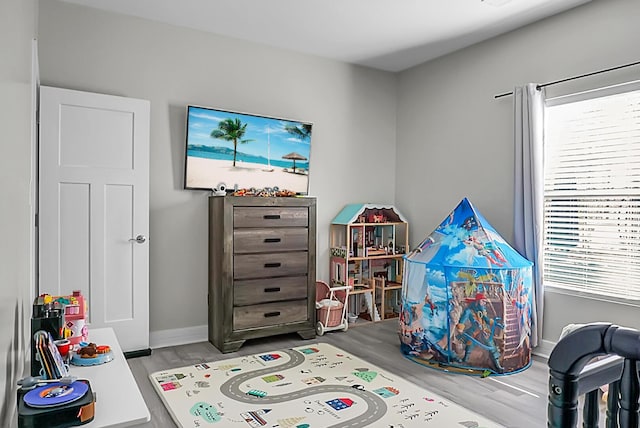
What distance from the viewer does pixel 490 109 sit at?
411cm

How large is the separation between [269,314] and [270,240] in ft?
2.04

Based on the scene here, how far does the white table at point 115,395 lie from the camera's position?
1.24m

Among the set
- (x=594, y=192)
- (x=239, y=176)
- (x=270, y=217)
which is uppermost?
(x=239, y=176)

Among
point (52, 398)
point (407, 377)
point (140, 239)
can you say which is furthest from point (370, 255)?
point (52, 398)

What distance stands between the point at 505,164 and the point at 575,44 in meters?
1.05

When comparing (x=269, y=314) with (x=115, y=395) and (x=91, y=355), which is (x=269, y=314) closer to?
(x=91, y=355)

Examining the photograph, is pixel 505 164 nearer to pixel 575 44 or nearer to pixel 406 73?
pixel 575 44

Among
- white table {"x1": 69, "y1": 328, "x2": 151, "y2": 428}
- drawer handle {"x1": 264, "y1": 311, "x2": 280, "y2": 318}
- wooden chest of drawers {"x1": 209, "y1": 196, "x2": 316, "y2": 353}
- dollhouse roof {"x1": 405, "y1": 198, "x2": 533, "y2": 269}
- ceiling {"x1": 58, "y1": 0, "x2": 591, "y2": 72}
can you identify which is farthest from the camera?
drawer handle {"x1": 264, "y1": 311, "x2": 280, "y2": 318}

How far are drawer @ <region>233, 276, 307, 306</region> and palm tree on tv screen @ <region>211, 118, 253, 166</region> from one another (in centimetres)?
108

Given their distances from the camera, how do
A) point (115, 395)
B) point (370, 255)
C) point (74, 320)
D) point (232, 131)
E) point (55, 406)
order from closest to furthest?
point (55, 406), point (115, 395), point (74, 320), point (232, 131), point (370, 255)

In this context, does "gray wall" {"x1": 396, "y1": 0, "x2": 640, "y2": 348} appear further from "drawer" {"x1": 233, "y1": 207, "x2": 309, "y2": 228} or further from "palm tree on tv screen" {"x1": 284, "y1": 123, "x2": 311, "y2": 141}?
"drawer" {"x1": 233, "y1": 207, "x2": 309, "y2": 228}

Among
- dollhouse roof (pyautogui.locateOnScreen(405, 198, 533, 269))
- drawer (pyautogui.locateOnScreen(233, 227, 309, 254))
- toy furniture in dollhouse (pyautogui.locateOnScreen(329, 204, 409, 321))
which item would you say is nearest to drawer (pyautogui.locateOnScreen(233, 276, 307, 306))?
drawer (pyautogui.locateOnScreen(233, 227, 309, 254))

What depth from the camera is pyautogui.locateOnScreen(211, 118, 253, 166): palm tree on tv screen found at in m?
3.98

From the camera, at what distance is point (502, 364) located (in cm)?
317
